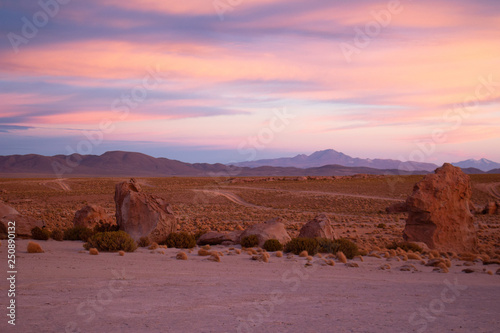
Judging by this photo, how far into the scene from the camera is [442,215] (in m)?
16.8

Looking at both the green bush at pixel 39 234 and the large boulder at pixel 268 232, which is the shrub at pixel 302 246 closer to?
the large boulder at pixel 268 232

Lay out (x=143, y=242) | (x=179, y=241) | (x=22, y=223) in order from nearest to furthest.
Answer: (x=143, y=242) → (x=179, y=241) → (x=22, y=223)

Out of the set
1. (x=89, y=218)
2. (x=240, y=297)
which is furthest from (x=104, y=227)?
(x=240, y=297)

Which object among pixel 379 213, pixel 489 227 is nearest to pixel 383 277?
pixel 489 227

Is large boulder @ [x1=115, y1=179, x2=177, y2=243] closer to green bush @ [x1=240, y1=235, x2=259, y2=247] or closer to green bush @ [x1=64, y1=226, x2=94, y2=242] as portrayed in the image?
green bush @ [x1=64, y1=226, x2=94, y2=242]

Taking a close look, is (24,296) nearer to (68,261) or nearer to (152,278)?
(152,278)

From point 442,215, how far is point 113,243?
1232cm

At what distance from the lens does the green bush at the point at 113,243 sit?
13.9 meters

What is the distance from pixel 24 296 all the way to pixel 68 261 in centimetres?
425

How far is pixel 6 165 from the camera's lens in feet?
635

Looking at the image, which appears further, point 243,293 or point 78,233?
point 78,233

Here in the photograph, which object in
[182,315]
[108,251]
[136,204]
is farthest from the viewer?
[136,204]

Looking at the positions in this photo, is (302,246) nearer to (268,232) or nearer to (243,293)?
(268,232)

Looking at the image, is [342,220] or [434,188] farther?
[342,220]
